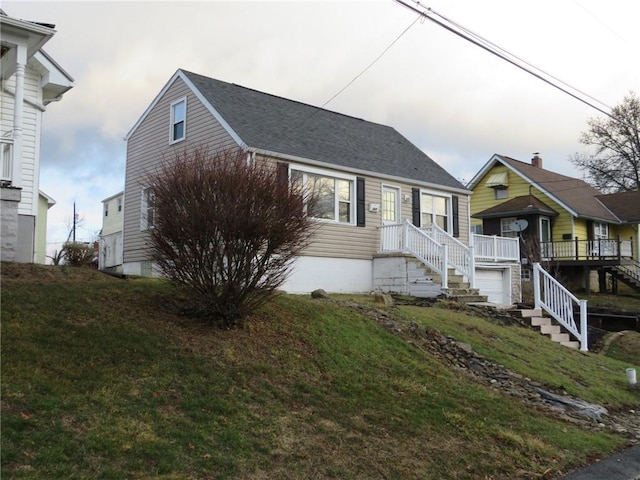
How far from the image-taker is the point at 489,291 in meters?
16.8

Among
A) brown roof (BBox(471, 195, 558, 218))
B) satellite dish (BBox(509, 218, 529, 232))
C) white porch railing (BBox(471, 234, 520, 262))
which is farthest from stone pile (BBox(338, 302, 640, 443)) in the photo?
brown roof (BBox(471, 195, 558, 218))

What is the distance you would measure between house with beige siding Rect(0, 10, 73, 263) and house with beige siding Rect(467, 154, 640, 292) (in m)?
19.6

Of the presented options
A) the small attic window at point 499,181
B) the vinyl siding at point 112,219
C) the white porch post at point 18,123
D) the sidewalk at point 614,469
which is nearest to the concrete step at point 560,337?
the sidewalk at point 614,469

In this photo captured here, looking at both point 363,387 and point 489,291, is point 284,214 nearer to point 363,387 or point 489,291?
point 363,387

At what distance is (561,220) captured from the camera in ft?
96.8

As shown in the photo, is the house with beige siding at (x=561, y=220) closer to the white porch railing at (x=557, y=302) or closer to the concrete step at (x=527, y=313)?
the white porch railing at (x=557, y=302)

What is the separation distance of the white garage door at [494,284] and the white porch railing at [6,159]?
41.3ft

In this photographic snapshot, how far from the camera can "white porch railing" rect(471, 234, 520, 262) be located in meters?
17.6

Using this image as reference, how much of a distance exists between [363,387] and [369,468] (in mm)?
1794

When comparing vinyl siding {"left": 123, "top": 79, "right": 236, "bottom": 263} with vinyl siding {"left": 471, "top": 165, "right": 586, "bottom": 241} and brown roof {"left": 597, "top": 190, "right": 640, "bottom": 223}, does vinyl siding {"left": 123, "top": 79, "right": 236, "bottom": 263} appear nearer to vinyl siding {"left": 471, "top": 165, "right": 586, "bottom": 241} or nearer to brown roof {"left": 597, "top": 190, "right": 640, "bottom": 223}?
vinyl siding {"left": 471, "top": 165, "right": 586, "bottom": 241}

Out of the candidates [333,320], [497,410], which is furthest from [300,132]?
[497,410]

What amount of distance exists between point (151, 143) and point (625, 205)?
2783 cm

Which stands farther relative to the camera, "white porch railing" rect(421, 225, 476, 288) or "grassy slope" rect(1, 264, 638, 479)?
"white porch railing" rect(421, 225, 476, 288)

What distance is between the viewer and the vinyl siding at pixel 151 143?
16.2 metres
